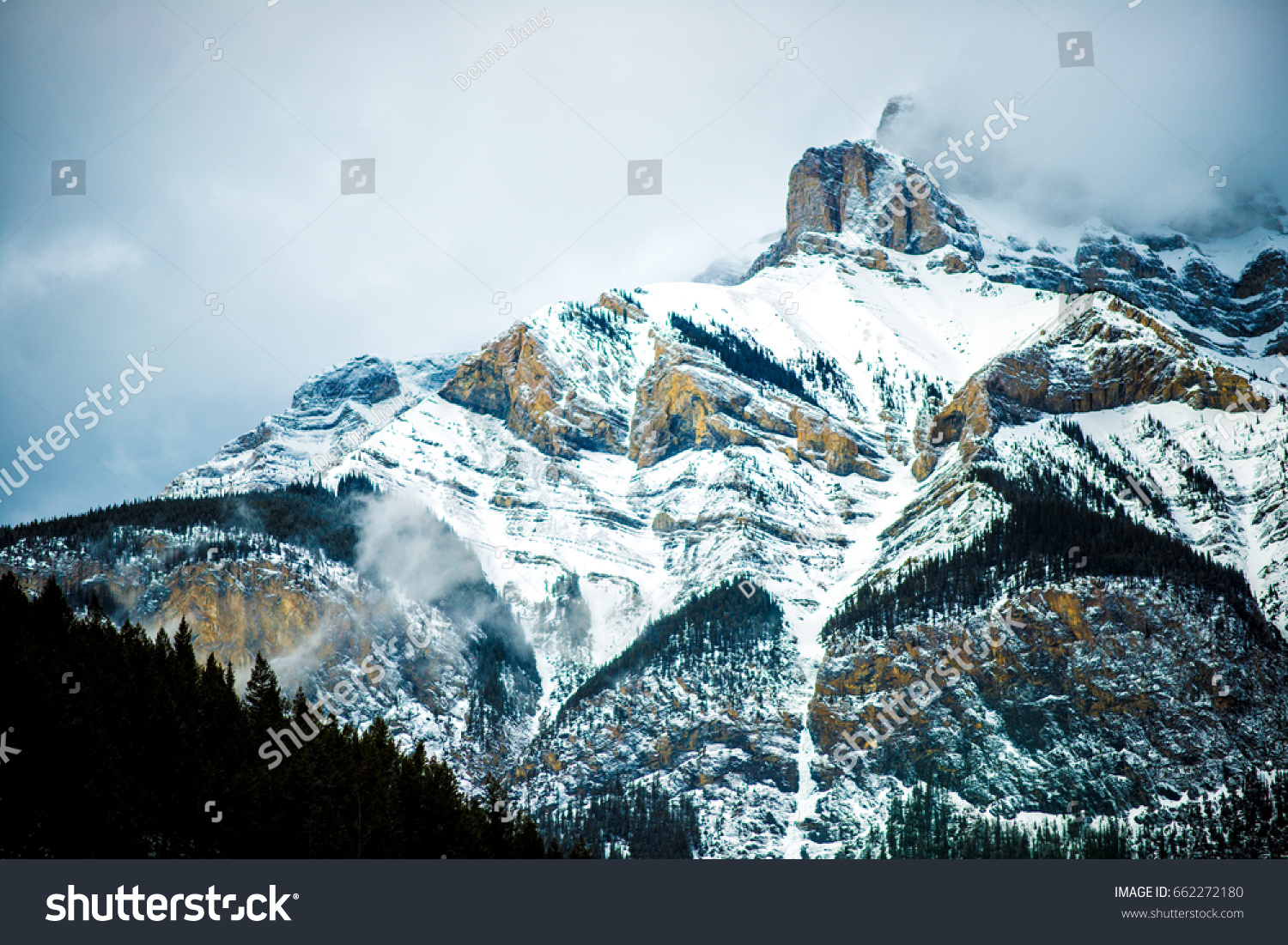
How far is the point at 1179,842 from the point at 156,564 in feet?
506

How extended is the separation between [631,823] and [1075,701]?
225 feet

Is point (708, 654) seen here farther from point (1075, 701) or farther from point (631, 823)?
point (1075, 701)

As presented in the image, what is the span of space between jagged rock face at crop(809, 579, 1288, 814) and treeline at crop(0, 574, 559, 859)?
10419 centimetres

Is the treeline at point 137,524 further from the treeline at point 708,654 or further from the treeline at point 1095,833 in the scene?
the treeline at point 1095,833

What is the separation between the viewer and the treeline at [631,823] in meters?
153

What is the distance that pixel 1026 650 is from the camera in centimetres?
17538

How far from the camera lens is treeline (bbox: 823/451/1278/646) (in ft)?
595

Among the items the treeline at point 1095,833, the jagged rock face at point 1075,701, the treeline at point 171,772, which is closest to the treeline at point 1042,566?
the jagged rock face at point 1075,701

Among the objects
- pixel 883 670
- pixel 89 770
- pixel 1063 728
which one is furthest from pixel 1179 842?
pixel 89 770

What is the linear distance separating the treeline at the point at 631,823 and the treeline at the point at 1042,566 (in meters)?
46.9

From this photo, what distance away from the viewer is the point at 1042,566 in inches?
7219

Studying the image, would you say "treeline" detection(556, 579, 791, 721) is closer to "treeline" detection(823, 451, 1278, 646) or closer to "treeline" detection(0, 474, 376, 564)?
"treeline" detection(823, 451, 1278, 646)
